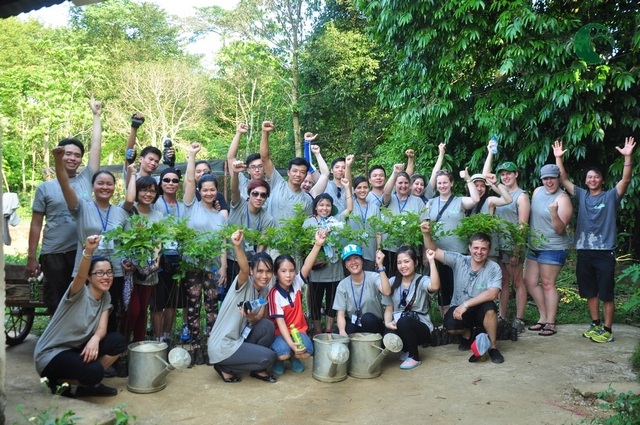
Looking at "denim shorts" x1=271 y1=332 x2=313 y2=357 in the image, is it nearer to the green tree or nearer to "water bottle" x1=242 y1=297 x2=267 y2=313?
"water bottle" x1=242 y1=297 x2=267 y2=313

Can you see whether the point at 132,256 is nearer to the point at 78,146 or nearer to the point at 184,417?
the point at 78,146

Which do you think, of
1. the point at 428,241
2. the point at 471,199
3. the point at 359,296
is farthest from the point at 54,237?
the point at 471,199

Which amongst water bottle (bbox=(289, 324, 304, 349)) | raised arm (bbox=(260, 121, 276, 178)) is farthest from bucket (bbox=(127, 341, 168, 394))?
raised arm (bbox=(260, 121, 276, 178))

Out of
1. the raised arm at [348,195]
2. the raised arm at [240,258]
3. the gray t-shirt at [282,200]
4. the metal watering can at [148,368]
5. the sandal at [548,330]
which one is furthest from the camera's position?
the sandal at [548,330]

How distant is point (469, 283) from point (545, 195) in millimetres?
1502

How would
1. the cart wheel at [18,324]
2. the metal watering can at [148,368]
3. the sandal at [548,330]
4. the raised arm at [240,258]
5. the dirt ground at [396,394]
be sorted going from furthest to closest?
the sandal at [548,330] → the cart wheel at [18,324] → the raised arm at [240,258] → the metal watering can at [148,368] → the dirt ground at [396,394]

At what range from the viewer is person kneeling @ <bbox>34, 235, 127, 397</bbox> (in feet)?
13.3

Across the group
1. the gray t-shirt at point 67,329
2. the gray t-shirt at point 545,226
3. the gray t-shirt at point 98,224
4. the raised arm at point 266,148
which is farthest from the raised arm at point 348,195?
the gray t-shirt at point 67,329

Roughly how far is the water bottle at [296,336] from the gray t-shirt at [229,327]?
16.7 inches

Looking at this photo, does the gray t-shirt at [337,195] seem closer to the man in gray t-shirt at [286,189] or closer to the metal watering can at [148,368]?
the man in gray t-shirt at [286,189]

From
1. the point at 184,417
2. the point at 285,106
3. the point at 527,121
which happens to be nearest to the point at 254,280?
the point at 184,417

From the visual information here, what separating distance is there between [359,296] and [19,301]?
3.20 metres

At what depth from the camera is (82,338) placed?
4176mm

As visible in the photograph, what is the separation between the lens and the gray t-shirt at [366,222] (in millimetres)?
5688
